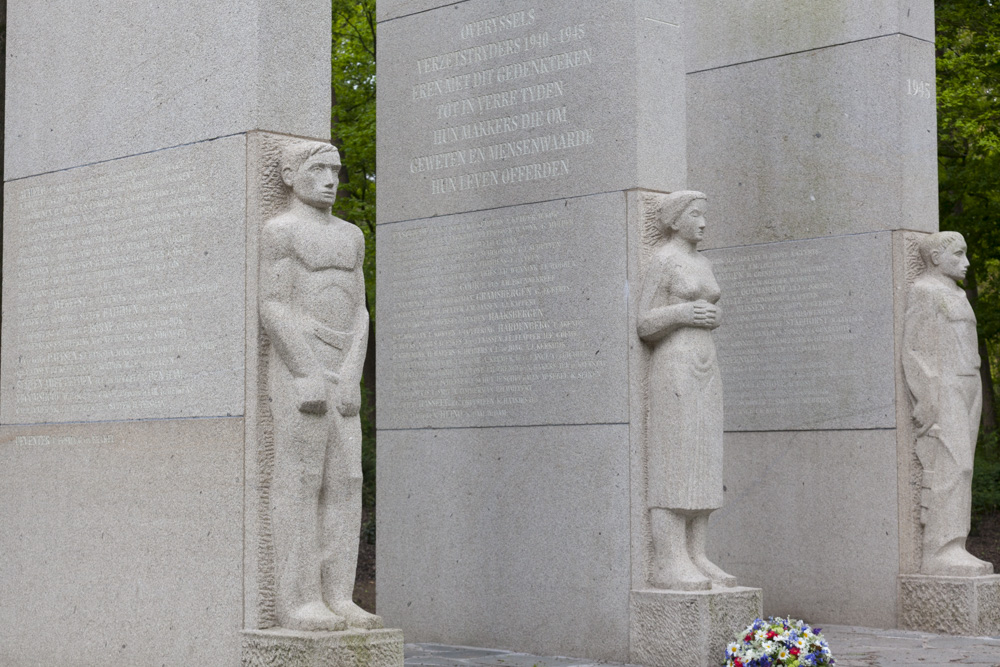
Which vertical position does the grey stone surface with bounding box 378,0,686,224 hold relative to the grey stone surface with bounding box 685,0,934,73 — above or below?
below

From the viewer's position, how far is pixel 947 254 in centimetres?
1164

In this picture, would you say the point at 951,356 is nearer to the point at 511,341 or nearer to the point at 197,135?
the point at 511,341

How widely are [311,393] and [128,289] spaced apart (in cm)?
175

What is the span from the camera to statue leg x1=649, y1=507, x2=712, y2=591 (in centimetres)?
957

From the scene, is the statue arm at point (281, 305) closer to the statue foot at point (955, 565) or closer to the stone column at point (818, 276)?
the stone column at point (818, 276)

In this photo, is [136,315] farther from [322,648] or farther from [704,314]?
[704,314]

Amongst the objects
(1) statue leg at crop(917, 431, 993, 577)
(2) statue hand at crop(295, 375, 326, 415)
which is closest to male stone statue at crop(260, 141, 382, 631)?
(2) statue hand at crop(295, 375, 326, 415)

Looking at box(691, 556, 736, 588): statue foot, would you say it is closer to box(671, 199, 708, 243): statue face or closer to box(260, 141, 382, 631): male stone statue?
box(671, 199, 708, 243): statue face

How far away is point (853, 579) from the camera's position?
12.0 metres

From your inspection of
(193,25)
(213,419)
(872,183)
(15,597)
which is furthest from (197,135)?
(872,183)

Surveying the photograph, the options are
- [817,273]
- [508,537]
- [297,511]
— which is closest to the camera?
[297,511]

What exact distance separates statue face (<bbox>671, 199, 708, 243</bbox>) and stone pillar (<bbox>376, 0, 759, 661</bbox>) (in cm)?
33

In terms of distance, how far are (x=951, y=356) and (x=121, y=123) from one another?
6.31m

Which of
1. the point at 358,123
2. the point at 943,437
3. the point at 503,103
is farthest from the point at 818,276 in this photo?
the point at 358,123
